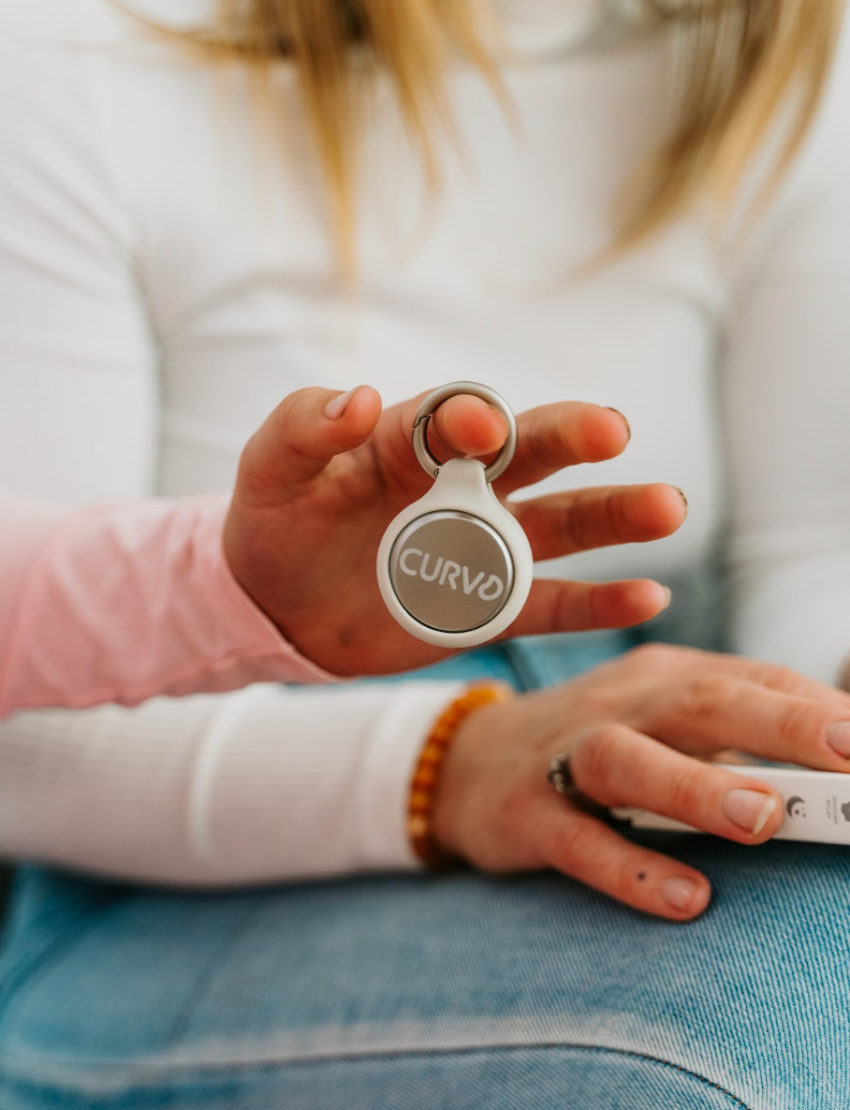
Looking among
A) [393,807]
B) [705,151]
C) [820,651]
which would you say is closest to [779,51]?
[705,151]

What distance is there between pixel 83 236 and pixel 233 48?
0.34 feet

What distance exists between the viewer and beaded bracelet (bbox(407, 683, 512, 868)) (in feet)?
1.73

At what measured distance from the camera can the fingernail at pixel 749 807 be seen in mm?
367

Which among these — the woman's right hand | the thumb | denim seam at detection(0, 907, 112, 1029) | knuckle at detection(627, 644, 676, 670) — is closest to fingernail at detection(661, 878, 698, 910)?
the woman's right hand

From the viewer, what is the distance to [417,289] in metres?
0.48

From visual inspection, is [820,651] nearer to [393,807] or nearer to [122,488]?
[393,807]

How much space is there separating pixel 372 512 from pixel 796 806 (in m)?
0.20

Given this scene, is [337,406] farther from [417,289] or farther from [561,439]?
[417,289]

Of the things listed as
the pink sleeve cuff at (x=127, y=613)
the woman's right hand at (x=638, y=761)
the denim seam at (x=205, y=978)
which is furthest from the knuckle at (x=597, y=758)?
the denim seam at (x=205, y=978)

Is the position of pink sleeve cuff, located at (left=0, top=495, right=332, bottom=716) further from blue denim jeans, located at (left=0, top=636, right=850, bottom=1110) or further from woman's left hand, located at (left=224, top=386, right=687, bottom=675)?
blue denim jeans, located at (left=0, top=636, right=850, bottom=1110)

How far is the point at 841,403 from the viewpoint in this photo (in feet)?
1.69

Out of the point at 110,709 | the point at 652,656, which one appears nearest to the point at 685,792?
the point at 652,656

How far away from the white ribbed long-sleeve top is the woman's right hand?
0.05 meters

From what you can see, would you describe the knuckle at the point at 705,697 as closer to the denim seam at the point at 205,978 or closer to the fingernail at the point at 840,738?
the fingernail at the point at 840,738
